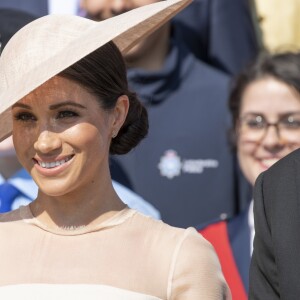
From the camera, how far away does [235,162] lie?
5.45 metres

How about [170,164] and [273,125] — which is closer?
[273,125]

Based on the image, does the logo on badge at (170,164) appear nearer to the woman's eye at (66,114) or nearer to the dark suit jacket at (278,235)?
the woman's eye at (66,114)

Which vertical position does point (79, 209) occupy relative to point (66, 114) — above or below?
below

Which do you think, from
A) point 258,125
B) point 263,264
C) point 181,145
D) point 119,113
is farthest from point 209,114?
point 263,264

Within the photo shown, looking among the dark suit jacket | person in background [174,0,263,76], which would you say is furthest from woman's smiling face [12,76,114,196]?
person in background [174,0,263,76]

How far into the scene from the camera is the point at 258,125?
505 cm

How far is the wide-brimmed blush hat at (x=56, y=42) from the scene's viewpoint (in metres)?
3.28

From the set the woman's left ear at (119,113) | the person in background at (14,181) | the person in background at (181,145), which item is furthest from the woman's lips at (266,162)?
the woman's left ear at (119,113)

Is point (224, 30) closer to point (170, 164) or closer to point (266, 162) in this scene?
point (170, 164)

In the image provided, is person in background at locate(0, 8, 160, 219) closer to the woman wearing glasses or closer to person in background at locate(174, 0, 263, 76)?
the woman wearing glasses

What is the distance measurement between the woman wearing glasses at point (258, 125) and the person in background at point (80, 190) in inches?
52.9

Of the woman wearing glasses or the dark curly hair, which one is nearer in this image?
the woman wearing glasses

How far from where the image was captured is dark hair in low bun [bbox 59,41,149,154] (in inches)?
133

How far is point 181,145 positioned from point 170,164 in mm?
103
